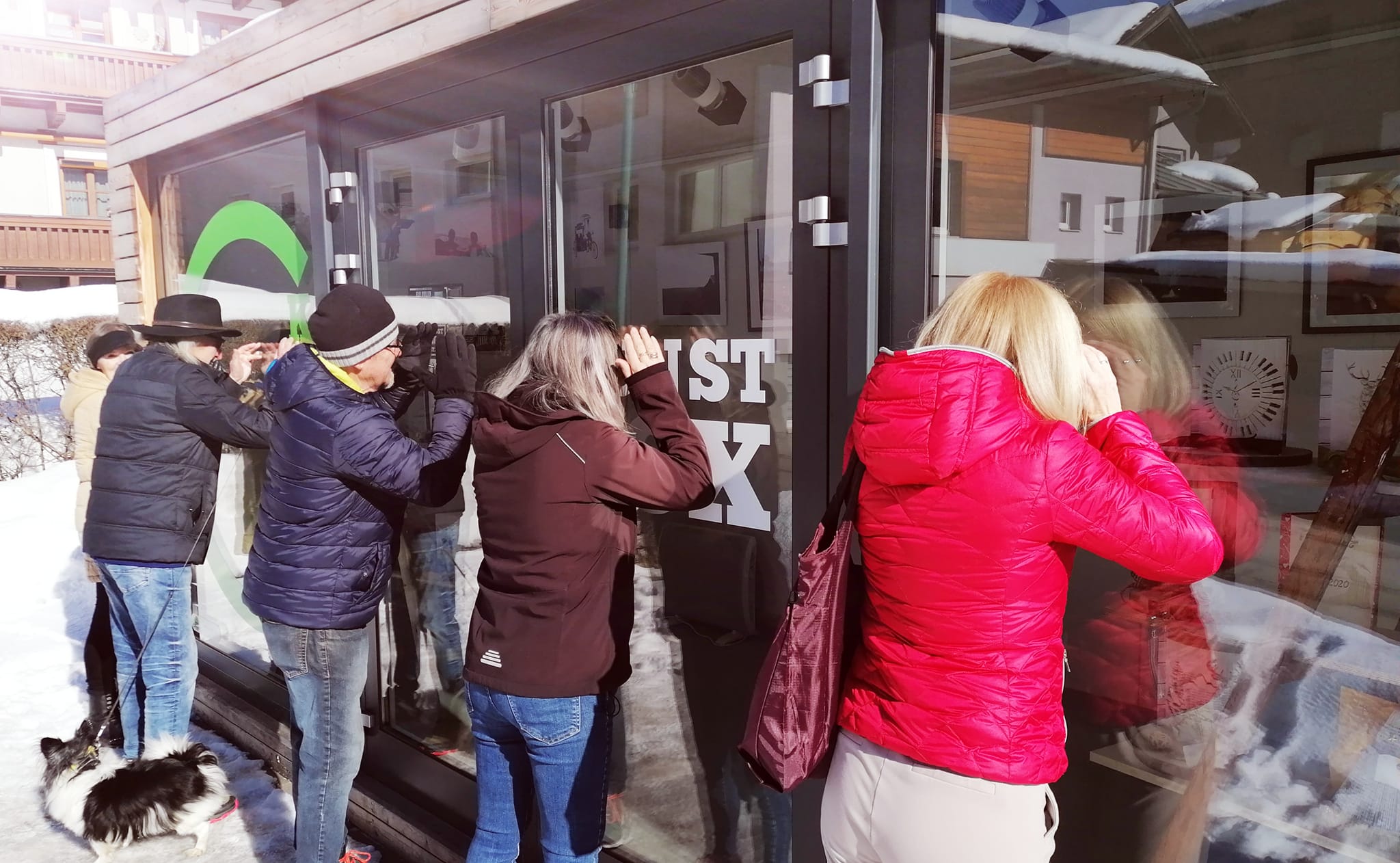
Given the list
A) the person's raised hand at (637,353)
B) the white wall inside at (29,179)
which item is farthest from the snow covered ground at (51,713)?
the white wall inside at (29,179)

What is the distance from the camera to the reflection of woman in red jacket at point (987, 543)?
1330 millimetres

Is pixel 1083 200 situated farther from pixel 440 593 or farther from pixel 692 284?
pixel 440 593

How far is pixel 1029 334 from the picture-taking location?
140 cm

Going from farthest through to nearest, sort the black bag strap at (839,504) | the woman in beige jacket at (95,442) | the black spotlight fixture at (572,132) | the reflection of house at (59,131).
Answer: the reflection of house at (59,131) < the woman in beige jacket at (95,442) < the black spotlight fixture at (572,132) < the black bag strap at (839,504)

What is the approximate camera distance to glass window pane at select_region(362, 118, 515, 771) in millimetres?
3158

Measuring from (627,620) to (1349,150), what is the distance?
5.81 feet

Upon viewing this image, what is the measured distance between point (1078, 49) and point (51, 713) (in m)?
5.28

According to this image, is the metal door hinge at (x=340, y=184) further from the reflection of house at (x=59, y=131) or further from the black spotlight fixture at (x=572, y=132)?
the reflection of house at (x=59, y=131)

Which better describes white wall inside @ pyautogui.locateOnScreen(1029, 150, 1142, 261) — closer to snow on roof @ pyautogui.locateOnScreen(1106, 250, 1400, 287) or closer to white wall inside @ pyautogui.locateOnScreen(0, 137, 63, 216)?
snow on roof @ pyautogui.locateOnScreen(1106, 250, 1400, 287)

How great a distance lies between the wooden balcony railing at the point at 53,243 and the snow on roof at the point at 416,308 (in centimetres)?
2207

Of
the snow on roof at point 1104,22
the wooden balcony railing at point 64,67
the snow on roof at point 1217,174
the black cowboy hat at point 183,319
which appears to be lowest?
the black cowboy hat at point 183,319

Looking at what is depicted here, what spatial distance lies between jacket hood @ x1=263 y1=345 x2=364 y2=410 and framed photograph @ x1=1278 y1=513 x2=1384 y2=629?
223 centimetres

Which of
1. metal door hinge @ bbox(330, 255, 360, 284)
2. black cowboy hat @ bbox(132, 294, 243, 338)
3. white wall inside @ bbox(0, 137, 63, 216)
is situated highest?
white wall inside @ bbox(0, 137, 63, 216)

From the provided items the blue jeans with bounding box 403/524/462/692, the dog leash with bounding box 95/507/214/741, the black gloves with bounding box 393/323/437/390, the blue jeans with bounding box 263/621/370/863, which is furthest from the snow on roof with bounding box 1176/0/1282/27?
the dog leash with bounding box 95/507/214/741
